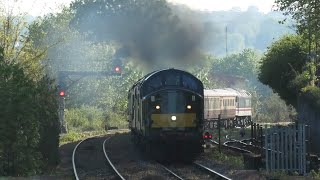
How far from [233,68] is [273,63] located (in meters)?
106

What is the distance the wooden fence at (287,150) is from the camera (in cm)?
1555

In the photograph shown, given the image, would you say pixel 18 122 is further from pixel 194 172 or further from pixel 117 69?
pixel 117 69

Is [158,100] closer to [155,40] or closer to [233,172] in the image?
[233,172]

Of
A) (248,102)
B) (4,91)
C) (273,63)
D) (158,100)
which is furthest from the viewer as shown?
(248,102)

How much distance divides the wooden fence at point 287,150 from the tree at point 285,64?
18.8m

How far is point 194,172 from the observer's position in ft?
57.8

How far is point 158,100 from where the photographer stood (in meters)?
20.3

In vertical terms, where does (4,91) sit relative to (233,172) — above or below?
above

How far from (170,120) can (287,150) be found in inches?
225

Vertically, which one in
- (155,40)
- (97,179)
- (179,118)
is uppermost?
(155,40)

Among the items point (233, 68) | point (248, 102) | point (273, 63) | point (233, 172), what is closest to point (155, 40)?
point (273, 63)

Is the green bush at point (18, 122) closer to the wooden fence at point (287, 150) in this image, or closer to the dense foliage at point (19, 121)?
the dense foliage at point (19, 121)

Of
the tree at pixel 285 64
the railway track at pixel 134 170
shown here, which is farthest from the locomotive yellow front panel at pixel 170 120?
the tree at pixel 285 64

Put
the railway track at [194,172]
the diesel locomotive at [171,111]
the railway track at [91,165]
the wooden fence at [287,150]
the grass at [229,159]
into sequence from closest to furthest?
the wooden fence at [287,150]
the railway track at [194,172]
the railway track at [91,165]
the grass at [229,159]
the diesel locomotive at [171,111]
